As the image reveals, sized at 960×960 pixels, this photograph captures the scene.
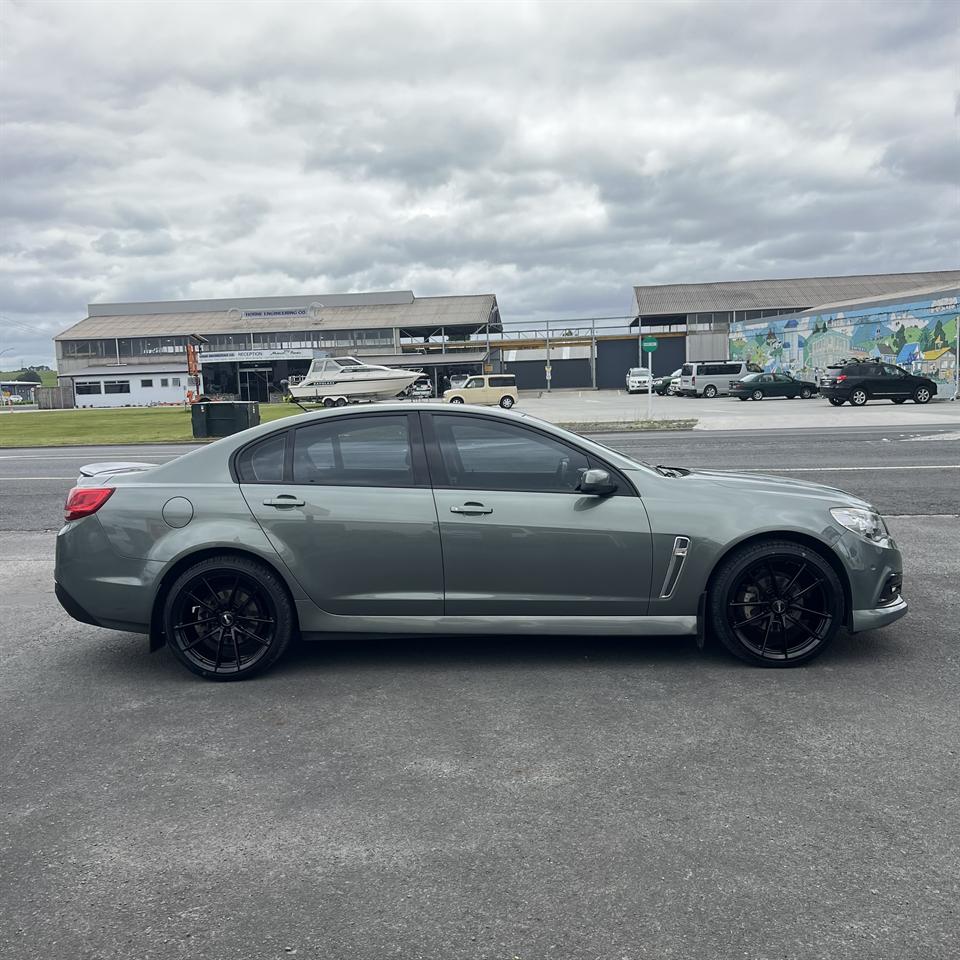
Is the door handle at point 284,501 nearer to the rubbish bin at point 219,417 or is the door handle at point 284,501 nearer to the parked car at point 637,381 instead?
the rubbish bin at point 219,417

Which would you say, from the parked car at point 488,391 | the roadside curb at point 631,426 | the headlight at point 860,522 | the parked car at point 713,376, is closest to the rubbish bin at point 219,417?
the roadside curb at point 631,426

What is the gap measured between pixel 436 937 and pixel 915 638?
3867 mm

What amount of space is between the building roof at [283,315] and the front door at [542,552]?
2780 inches

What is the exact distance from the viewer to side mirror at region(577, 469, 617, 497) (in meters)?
4.68

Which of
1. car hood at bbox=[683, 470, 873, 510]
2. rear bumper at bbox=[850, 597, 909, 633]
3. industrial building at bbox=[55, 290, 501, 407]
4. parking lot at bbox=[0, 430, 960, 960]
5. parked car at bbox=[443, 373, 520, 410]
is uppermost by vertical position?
industrial building at bbox=[55, 290, 501, 407]

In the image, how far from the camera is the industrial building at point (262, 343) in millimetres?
71312

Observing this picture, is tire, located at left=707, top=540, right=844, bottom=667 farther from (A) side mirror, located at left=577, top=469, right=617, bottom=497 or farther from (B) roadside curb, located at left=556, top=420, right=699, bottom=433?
(B) roadside curb, located at left=556, top=420, right=699, bottom=433

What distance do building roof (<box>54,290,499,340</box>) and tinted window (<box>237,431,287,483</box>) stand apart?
70303 millimetres

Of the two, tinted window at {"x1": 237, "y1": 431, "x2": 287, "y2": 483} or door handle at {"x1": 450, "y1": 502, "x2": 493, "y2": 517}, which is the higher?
tinted window at {"x1": 237, "y1": 431, "x2": 287, "y2": 483}

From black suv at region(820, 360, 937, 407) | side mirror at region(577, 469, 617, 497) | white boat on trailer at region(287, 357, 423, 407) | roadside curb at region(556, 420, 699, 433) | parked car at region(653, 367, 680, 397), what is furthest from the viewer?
parked car at region(653, 367, 680, 397)

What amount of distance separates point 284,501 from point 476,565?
1111mm

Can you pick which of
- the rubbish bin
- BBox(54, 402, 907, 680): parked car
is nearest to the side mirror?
BBox(54, 402, 907, 680): parked car

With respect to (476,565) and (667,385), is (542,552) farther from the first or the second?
(667,385)

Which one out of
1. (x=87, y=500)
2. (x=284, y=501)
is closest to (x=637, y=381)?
(x=284, y=501)
